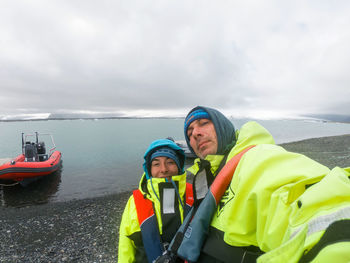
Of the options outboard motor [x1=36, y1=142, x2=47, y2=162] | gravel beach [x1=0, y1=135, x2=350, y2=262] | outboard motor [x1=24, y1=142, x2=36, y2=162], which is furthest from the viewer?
outboard motor [x1=36, y1=142, x2=47, y2=162]

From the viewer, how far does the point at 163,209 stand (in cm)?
284

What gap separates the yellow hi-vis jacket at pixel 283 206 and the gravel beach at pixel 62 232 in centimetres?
626

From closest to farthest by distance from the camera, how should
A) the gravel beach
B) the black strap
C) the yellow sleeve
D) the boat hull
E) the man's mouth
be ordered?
1. the black strap
2. the man's mouth
3. the yellow sleeve
4. the gravel beach
5. the boat hull

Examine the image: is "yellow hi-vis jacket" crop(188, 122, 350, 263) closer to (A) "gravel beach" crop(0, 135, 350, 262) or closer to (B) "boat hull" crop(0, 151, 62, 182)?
(A) "gravel beach" crop(0, 135, 350, 262)

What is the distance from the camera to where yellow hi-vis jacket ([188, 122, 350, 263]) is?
0.77 metres

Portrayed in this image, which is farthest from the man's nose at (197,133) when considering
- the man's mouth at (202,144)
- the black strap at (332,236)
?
the black strap at (332,236)

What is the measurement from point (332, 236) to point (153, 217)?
2417 millimetres

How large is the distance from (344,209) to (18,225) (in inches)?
483

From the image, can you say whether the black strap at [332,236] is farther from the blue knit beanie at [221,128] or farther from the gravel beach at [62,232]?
the gravel beach at [62,232]

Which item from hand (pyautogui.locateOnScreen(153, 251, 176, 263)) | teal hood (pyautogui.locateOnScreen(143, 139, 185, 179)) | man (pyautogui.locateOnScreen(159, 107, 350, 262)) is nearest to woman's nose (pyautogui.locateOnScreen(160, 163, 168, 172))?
teal hood (pyautogui.locateOnScreen(143, 139, 185, 179))

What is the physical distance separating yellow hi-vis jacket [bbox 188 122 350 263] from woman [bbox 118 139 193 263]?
53.4 inches

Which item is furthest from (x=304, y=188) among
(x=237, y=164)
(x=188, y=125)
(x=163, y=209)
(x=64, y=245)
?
(x=64, y=245)

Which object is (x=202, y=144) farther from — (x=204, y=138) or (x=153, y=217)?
(x=153, y=217)

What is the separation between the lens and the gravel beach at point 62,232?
620 cm
